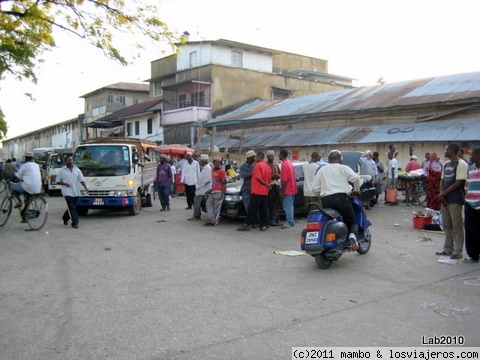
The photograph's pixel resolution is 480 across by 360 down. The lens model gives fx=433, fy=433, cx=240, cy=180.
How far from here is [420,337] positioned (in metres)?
3.95

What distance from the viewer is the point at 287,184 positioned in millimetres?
9953

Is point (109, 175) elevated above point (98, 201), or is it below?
above

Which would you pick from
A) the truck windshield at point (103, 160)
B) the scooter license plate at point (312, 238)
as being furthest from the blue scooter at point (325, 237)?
the truck windshield at point (103, 160)

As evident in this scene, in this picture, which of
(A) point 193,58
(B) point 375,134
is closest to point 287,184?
(B) point 375,134

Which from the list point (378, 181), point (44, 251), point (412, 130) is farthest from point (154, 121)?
point (44, 251)

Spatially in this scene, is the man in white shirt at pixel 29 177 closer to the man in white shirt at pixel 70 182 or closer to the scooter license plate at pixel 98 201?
the man in white shirt at pixel 70 182

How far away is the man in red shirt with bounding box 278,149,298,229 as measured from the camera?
9.89 metres

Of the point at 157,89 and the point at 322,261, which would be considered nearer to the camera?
the point at 322,261

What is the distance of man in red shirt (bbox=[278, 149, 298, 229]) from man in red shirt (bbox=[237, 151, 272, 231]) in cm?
35

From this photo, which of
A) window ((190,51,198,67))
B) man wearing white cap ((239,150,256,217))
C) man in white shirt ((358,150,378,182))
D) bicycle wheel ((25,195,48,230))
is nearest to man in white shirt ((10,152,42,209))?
bicycle wheel ((25,195,48,230))

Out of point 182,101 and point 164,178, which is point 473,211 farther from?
point 182,101

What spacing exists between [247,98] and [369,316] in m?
32.1

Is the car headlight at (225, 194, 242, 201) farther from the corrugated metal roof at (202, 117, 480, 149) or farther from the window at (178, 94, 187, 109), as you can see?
the window at (178, 94, 187, 109)

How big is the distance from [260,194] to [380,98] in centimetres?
1498
